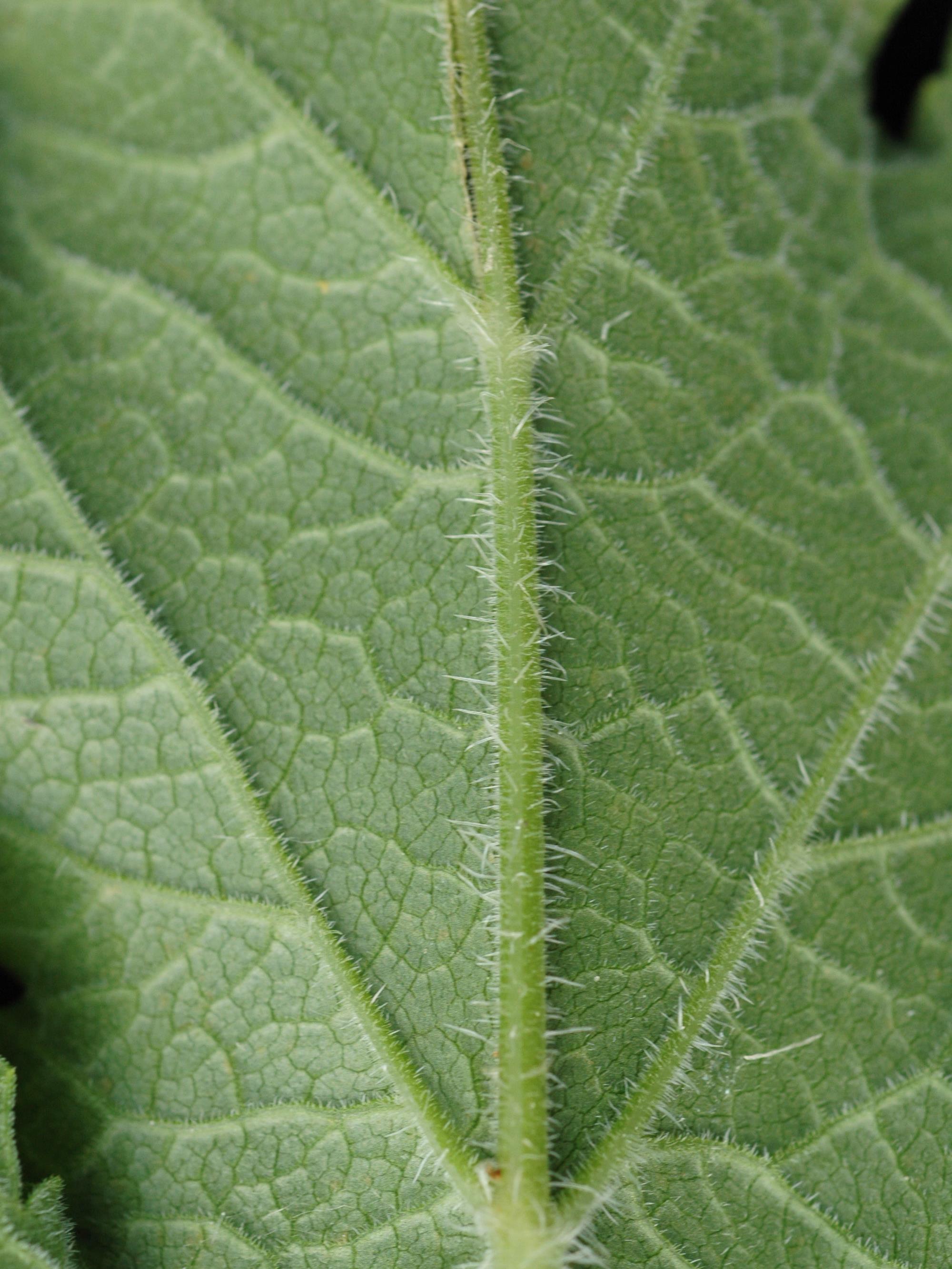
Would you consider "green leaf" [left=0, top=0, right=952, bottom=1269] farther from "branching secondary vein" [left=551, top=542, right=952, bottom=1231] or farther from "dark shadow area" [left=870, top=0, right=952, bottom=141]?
"dark shadow area" [left=870, top=0, right=952, bottom=141]

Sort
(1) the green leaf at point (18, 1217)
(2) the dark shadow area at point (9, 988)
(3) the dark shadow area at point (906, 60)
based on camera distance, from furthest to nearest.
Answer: (3) the dark shadow area at point (906, 60)
(2) the dark shadow area at point (9, 988)
(1) the green leaf at point (18, 1217)

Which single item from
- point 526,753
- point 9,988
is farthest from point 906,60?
point 9,988

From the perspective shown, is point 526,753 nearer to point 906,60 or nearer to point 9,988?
point 9,988

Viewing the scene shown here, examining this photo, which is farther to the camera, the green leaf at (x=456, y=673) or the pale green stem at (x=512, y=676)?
the green leaf at (x=456, y=673)

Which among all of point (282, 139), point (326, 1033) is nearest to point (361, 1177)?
point (326, 1033)

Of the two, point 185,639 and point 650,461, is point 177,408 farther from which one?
point 650,461

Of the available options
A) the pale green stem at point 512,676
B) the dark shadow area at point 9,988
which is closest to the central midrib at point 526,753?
the pale green stem at point 512,676

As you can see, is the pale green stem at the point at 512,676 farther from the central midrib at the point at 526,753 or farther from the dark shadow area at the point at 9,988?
the dark shadow area at the point at 9,988
